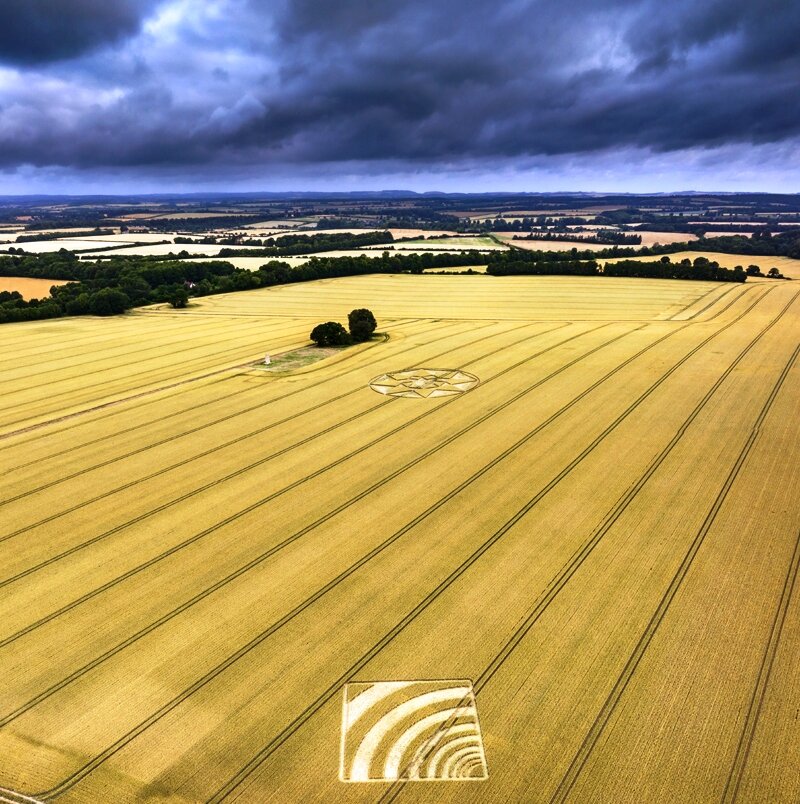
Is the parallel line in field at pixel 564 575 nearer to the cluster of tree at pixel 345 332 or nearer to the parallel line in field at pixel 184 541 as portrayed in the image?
the parallel line in field at pixel 184 541

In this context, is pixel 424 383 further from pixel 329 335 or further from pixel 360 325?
pixel 360 325

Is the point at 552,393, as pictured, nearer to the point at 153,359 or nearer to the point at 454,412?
the point at 454,412

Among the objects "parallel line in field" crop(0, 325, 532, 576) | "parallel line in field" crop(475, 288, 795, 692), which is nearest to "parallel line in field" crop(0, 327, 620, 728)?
"parallel line in field" crop(0, 325, 532, 576)

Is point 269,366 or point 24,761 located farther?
point 269,366

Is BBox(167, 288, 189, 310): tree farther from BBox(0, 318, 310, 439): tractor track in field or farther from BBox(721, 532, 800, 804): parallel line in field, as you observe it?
BBox(721, 532, 800, 804): parallel line in field

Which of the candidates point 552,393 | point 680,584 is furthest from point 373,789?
point 552,393
